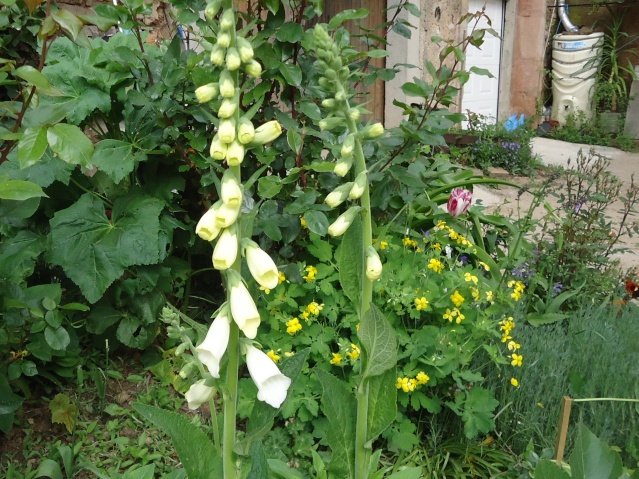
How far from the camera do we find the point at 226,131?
0.99 metres

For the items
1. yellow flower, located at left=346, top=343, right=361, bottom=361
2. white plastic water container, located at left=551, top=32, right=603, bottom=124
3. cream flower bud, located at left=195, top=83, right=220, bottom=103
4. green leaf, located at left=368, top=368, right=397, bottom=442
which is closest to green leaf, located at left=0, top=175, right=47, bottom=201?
cream flower bud, located at left=195, top=83, right=220, bottom=103

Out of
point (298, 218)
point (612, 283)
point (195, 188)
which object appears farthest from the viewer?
point (612, 283)

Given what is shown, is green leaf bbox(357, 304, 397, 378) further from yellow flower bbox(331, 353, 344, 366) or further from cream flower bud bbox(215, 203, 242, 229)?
yellow flower bbox(331, 353, 344, 366)

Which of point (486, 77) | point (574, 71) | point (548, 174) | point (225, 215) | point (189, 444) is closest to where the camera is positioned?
point (225, 215)

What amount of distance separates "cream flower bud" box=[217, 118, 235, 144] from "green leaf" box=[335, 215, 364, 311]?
352 mm

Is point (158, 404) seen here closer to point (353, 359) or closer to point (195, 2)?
point (353, 359)

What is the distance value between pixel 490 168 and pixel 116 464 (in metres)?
6.48

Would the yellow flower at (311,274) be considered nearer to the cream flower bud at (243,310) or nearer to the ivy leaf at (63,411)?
the ivy leaf at (63,411)

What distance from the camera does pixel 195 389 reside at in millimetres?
1061

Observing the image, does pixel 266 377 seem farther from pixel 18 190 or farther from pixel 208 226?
pixel 18 190

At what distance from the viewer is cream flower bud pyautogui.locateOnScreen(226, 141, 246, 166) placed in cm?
98

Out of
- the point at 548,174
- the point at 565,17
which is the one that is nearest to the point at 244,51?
the point at 548,174

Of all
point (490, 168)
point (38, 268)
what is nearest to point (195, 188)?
point (38, 268)

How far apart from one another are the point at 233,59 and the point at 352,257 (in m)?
0.47
